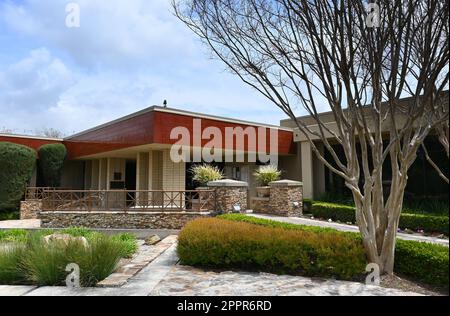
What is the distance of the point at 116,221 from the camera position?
44.4ft

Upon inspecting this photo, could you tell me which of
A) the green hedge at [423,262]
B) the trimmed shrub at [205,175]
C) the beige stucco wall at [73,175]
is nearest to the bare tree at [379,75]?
the green hedge at [423,262]

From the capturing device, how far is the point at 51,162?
20.2m

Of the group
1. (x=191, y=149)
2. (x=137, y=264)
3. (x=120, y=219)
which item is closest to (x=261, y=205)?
(x=191, y=149)

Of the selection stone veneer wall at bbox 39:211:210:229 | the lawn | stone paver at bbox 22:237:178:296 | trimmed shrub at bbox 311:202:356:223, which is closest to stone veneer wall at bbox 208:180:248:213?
stone veneer wall at bbox 39:211:210:229

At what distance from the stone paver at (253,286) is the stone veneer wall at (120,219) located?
652cm

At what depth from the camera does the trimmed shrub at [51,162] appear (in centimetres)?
2019

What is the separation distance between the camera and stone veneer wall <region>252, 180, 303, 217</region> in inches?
560

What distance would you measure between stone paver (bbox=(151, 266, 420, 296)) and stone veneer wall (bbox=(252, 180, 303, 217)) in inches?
306

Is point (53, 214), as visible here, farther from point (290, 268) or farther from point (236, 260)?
point (290, 268)

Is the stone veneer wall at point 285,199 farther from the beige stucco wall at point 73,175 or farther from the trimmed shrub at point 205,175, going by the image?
the beige stucco wall at point 73,175

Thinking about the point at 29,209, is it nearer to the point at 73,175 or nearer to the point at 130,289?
the point at 73,175

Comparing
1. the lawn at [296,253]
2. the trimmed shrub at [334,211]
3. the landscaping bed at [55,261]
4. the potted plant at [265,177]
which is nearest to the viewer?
the lawn at [296,253]

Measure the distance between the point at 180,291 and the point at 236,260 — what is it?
5.71 ft

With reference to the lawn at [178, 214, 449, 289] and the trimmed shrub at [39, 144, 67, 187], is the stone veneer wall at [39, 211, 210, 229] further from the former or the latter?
the trimmed shrub at [39, 144, 67, 187]
